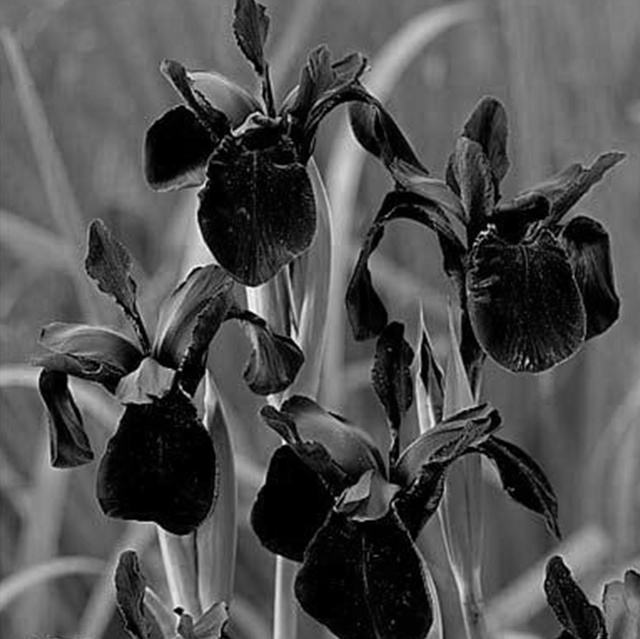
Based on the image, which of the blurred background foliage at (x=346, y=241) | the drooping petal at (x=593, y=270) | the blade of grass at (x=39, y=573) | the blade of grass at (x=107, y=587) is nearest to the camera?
the drooping petal at (x=593, y=270)

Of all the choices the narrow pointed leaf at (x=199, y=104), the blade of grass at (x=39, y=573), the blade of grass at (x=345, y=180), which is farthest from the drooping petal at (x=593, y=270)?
the blade of grass at (x=39, y=573)

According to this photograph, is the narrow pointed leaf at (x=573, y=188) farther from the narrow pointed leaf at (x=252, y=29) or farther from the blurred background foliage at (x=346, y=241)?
the blurred background foliage at (x=346, y=241)

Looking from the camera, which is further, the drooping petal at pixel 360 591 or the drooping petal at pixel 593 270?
the drooping petal at pixel 593 270

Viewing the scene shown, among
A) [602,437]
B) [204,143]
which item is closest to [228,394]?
[602,437]

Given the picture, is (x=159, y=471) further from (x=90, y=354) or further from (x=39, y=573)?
(x=39, y=573)

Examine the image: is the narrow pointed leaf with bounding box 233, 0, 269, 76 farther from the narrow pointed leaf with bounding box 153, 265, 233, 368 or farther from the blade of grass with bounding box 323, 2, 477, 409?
the blade of grass with bounding box 323, 2, 477, 409

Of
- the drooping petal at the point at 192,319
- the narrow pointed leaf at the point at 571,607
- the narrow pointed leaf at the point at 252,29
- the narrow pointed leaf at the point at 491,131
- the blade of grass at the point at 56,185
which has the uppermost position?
the blade of grass at the point at 56,185

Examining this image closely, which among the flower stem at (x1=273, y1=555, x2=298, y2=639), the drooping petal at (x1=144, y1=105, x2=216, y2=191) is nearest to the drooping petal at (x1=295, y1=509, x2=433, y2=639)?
the flower stem at (x1=273, y1=555, x2=298, y2=639)

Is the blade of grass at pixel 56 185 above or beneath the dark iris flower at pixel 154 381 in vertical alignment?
above

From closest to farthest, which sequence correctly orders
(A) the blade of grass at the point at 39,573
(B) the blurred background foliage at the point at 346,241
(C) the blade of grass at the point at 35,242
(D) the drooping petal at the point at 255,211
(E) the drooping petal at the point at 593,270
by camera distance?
(D) the drooping petal at the point at 255,211, (E) the drooping petal at the point at 593,270, (A) the blade of grass at the point at 39,573, (B) the blurred background foliage at the point at 346,241, (C) the blade of grass at the point at 35,242
